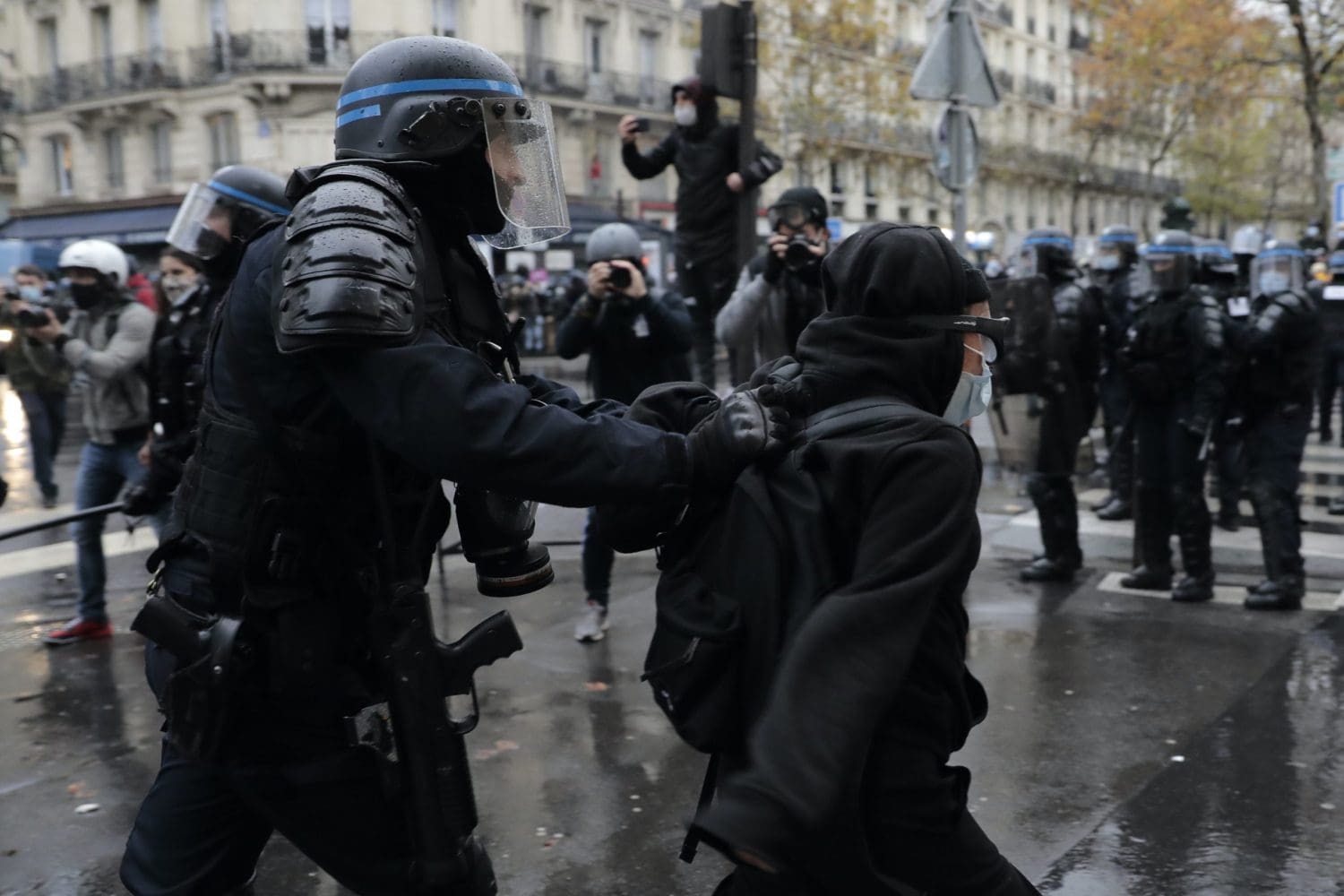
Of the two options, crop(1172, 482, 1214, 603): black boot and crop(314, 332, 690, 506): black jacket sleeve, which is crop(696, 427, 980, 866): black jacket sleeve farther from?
crop(1172, 482, 1214, 603): black boot

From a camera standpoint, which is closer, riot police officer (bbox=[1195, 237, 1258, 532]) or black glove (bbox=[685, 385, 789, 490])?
black glove (bbox=[685, 385, 789, 490])

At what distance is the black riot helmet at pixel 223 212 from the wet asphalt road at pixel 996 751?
1.82 metres

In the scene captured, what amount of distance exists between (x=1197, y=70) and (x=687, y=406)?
25568 millimetres

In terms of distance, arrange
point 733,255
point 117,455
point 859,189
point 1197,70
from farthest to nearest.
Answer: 1. point 859,189
2. point 1197,70
3. point 733,255
4. point 117,455

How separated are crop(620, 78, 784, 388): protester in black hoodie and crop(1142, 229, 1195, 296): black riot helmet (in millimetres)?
2080

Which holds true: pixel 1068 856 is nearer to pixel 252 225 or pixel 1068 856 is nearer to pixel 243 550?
pixel 243 550

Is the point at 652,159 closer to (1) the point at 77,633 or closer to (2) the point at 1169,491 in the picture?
(2) the point at 1169,491

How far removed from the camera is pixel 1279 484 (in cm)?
661

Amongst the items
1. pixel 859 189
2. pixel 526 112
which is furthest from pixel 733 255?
pixel 859 189

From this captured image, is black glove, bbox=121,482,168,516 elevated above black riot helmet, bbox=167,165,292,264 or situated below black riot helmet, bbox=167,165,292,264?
below

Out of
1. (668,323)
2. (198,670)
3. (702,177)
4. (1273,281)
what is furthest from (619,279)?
(1273,281)

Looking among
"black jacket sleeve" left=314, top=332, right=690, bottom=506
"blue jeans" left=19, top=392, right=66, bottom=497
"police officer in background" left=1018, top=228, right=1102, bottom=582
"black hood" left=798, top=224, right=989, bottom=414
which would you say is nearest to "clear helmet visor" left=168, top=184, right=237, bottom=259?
"black jacket sleeve" left=314, top=332, right=690, bottom=506

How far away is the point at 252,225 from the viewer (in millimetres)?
3928

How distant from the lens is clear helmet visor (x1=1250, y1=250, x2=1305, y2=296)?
22.8 feet
